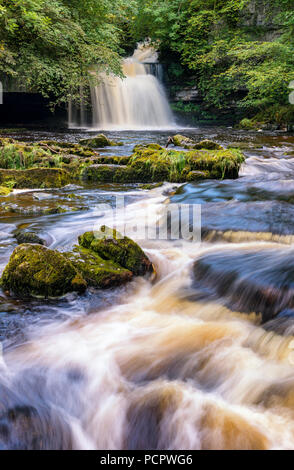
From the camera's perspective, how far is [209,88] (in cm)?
2245

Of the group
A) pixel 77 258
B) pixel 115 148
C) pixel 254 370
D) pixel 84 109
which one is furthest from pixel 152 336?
pixel 84 109

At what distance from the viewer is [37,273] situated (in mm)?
3123

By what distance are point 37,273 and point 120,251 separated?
2.94 ft

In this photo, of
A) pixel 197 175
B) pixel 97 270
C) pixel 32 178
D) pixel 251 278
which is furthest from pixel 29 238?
pixel 197 175

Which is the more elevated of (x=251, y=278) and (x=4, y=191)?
(x=4, y=191)

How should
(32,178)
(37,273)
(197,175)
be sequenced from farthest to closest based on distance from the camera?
1. (197,175)
2. (32,178)
3. (37,273)

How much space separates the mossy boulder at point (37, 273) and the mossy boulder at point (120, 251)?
0.51 meters

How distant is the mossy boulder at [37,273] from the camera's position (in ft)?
10.3

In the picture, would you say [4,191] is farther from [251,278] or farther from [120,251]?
[251,278]

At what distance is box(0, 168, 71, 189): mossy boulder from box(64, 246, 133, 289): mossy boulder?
3814mm

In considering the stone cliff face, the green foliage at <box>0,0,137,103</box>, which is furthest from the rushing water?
the stone cliff face

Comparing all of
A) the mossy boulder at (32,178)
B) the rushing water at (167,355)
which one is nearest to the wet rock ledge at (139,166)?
the mossy boulder at (32,178)

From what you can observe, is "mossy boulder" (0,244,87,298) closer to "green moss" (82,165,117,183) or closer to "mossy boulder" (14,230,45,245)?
"mossy boulder" (14,230,45,245)

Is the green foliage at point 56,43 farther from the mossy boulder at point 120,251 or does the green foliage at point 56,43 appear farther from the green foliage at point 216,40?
the mossy boulder at point 120,251
